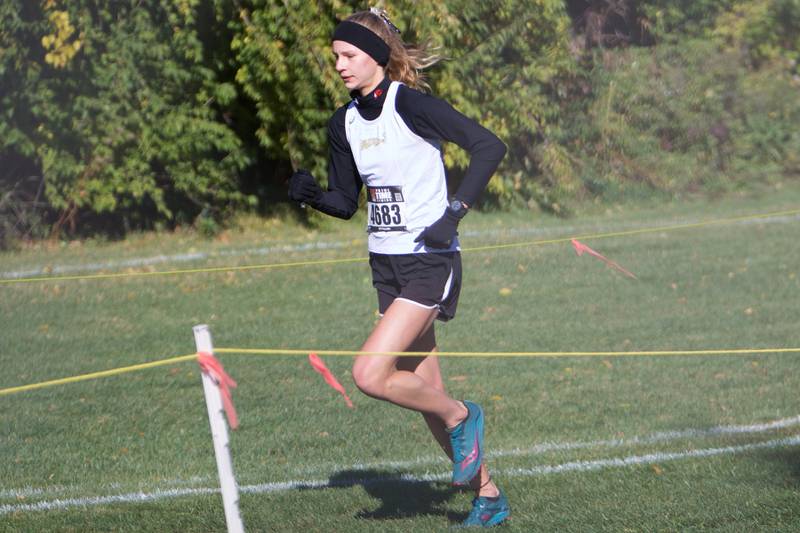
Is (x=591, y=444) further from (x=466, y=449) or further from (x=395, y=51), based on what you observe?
(x=395, y=51)

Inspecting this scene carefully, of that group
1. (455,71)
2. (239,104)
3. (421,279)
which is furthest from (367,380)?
(239,104)

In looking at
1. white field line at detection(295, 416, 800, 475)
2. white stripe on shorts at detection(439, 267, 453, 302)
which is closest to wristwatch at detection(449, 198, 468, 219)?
white stripe on shorts at detection(439, 267, 453, 302)

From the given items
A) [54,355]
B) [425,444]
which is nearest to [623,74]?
[54,355]

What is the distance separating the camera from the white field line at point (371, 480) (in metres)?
5.66

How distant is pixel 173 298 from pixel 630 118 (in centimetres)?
829

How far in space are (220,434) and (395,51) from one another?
1.90 meters

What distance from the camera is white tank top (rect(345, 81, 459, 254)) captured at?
471 centimetres

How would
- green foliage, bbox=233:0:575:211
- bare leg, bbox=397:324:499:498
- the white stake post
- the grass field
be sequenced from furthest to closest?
1. green foliage, bbox=233:0:575:211
2. the grass field
3. bare leg, bbox=397:324:499:498
4. the white stake post

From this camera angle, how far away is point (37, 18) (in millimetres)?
13188

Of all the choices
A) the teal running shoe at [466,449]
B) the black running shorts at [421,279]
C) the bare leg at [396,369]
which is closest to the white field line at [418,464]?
the teal running shoe at [466,449]

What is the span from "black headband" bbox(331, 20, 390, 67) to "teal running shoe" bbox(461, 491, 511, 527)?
1.84 m

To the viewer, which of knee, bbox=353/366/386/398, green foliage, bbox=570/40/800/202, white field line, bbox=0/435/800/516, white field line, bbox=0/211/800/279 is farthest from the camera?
green foliage, bbox=570/40/800/202

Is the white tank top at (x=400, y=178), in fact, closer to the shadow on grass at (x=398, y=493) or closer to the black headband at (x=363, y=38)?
the black headband at (x=363, y=38)

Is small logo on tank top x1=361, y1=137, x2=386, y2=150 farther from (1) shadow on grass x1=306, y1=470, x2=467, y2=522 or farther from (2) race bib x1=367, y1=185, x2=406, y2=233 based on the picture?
(1) shadow on grass x1=306, y1=470, x2=467, y2=522
